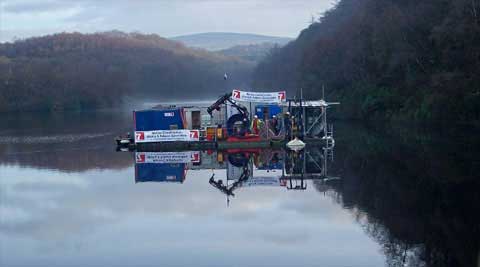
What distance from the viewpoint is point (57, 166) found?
3472cm

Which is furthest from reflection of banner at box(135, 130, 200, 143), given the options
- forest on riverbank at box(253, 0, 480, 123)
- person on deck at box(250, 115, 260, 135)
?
forest on riverbank at box(253, 0, 480, 123)

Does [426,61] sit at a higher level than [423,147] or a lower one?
higher

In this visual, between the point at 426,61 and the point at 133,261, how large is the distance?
41217mm

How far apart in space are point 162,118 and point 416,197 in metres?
21.8

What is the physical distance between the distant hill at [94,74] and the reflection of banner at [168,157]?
282ft

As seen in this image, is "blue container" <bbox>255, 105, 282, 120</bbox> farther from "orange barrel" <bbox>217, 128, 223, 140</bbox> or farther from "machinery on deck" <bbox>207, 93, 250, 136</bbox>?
"orange barrel" <bbox>217, 128, 223, 140</bbox>

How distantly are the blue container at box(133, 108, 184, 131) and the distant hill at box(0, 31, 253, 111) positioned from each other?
274 feet

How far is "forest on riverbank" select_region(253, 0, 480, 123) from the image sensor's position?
44.5 metres

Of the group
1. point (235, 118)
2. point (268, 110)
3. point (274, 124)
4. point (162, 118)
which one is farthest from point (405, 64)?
point (162, 118)

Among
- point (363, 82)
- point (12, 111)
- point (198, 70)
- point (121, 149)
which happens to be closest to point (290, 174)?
point (121, 149)

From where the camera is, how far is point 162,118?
4059 cm

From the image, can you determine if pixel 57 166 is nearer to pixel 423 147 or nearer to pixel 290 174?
pixel 290 174

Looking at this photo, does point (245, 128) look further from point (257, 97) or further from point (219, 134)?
point (257, 97)

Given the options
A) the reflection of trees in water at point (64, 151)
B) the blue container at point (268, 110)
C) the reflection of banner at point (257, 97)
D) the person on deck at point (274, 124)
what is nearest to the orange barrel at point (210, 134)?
the reflection of banner at point (257, 97)
